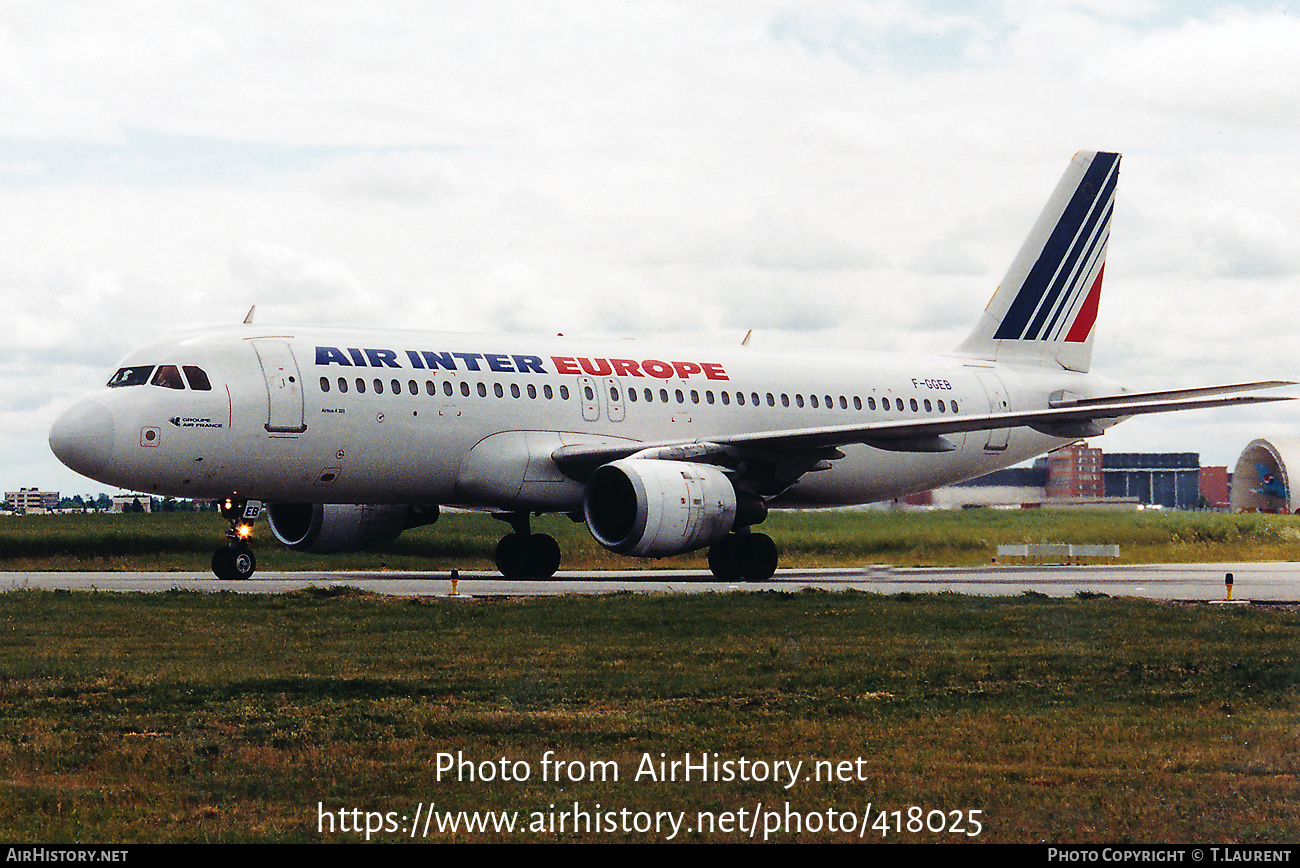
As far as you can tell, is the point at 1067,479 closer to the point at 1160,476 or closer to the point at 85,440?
the point at 85,440

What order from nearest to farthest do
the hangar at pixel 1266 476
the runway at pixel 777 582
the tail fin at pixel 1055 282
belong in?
the runway at pixel 777 582 → the tail fin at pixel 1055 282 → the hangar at pixel 1266 476

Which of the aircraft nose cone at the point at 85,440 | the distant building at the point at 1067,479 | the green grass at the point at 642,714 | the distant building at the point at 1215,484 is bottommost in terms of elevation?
the green grass at the point at 642,714

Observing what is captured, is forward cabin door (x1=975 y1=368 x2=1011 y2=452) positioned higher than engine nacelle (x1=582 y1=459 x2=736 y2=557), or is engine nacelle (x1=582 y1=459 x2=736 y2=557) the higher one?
forward cabin door (x1=975 y1=368 x2=1011 y2=452)

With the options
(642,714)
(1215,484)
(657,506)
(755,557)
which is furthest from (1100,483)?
(642,714)

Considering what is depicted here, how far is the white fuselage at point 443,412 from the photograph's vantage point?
84.1ft

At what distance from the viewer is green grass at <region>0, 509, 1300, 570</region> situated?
36344 mm

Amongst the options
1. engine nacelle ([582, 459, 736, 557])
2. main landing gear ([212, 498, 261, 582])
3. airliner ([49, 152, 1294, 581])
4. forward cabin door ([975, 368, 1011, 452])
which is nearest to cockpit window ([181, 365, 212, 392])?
airliner ([49, 152, 1294, 581])

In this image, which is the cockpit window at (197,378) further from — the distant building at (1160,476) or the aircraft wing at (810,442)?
the distant building at (1160,476)

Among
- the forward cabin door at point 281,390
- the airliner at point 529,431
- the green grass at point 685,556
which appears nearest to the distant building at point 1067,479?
the green grass at point 685,556

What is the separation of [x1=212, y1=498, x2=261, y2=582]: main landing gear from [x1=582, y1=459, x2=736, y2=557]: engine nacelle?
5934 millimetres

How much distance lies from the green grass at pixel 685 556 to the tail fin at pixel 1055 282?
4610 mm

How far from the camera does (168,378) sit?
84.9ft

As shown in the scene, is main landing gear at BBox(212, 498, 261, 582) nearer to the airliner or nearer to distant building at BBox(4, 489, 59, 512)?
the airliner
